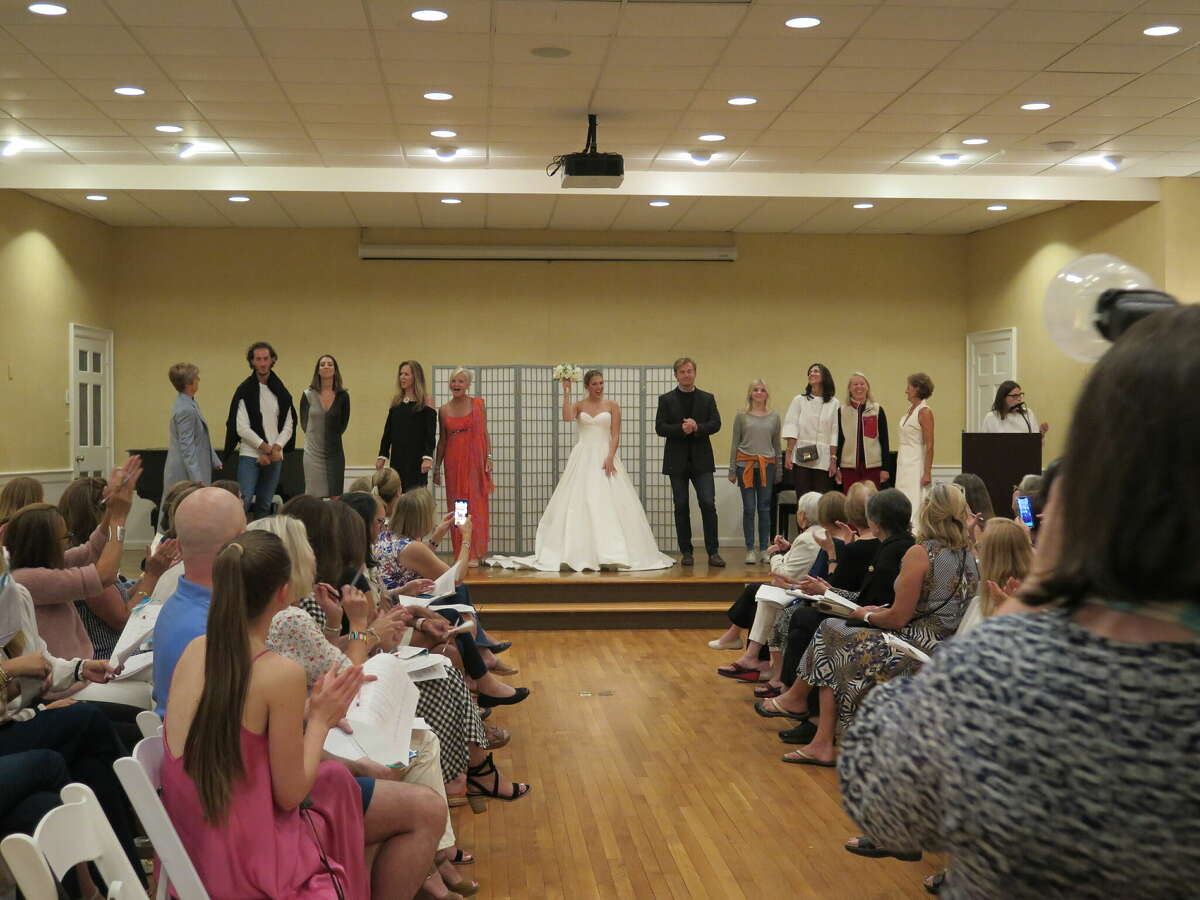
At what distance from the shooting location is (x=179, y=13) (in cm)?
620

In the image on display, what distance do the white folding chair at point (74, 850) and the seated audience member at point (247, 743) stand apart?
20 centimetres

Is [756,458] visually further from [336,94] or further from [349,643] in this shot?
[349,643]

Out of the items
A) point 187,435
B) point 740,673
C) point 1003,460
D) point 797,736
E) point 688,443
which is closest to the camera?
point 797,736

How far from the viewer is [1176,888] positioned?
97 cm

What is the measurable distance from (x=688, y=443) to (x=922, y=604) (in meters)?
5.64

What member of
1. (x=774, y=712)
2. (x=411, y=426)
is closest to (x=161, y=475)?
(x=411, y=426)

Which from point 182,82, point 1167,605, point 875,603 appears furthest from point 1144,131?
point 1167,605

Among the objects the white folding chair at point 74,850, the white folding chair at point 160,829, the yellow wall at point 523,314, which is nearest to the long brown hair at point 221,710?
the white folding chair at point 160,829

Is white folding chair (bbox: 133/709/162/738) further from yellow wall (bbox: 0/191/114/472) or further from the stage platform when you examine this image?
yellow wall (bbox: 0/191/114/472)

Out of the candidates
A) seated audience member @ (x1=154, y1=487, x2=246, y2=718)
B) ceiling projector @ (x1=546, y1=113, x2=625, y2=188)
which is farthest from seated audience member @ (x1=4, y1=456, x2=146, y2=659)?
ceiling projector @ (x1=546, y1=113, x2=625, y2=188)

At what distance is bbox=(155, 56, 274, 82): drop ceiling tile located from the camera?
7.03 m

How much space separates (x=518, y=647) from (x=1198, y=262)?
665 cm

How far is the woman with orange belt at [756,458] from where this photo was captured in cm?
1094

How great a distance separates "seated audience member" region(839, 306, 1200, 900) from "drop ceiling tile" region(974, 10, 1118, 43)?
593 centimetres
